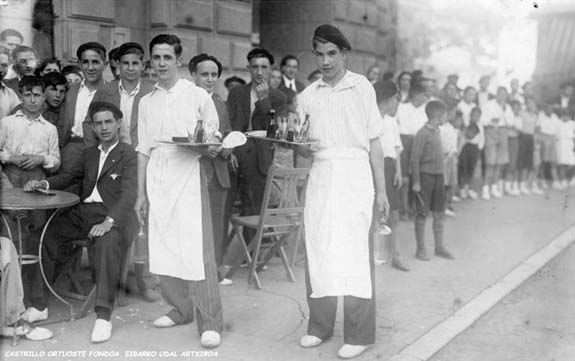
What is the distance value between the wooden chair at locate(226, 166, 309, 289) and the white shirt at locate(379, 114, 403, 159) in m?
0.96

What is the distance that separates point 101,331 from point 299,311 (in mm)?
1526

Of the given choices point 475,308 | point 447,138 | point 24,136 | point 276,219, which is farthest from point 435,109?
point 24,136

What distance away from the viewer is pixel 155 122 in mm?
4543

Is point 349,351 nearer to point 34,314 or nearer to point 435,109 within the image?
point 34,314

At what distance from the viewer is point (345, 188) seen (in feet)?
14.3

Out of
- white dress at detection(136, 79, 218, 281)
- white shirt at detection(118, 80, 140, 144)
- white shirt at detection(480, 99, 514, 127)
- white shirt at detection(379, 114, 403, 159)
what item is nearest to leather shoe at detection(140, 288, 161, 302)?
white dress at detection(136, 79, 218, 281)

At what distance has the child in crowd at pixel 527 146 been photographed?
1245cm

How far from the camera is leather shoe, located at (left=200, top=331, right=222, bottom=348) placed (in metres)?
4.39

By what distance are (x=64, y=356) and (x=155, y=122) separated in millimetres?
1548

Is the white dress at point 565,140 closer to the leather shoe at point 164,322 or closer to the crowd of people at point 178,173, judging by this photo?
the crowd of people at point 178,173

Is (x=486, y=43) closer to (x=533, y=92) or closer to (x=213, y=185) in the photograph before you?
(x=533, y=92)

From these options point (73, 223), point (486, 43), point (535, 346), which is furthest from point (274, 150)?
point (486, 43)

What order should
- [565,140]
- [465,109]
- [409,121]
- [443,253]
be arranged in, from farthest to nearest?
[565,140] < [465,109] < [409,121] < [443,253]

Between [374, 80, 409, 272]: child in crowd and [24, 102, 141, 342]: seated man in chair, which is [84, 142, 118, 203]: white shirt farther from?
[374, 80, 409, 272]: child in crowd
